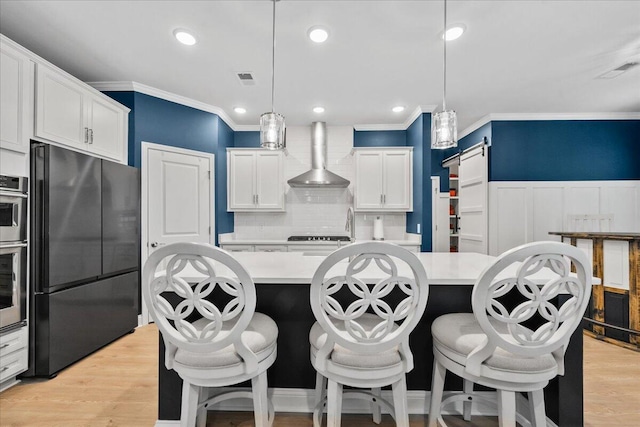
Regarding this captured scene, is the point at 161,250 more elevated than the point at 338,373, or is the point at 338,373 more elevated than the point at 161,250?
the point at 161,250

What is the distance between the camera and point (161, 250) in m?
1.10

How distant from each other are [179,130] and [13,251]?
2091 millimetres

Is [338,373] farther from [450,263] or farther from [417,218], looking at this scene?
[417,218]

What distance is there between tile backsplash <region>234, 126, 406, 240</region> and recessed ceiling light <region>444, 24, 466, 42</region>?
7.81 feet

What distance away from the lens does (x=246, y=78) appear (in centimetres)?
317

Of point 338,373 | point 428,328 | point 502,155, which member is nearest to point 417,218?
point 502,155

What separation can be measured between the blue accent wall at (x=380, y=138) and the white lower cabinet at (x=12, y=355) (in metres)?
4.23

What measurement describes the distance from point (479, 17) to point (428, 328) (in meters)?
2.21

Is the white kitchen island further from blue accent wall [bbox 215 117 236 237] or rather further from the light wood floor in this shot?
blue accent wall [bbox 215 117 236 237]

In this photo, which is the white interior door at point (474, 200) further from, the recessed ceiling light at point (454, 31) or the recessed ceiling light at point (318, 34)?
the recessed ceiling light at point (318, 34)

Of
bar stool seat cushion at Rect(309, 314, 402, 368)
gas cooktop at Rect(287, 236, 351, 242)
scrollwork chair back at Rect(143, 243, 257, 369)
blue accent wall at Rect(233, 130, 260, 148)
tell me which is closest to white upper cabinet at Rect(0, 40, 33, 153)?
scrollwork chair back at Rect(143, 243, 257, 369)

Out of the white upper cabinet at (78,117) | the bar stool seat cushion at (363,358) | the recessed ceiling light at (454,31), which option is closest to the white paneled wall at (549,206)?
the recessed ceiling light at (454,31)

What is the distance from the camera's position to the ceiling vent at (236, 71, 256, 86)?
Result: 3.07 m

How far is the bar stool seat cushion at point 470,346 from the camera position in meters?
1.17
